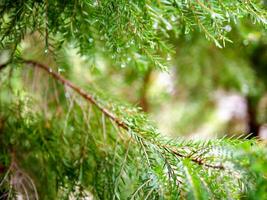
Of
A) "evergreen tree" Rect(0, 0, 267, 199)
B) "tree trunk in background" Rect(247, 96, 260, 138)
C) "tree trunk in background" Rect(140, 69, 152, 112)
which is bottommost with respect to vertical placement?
"evergreen tree" Rect(0, 0, 267, 199)

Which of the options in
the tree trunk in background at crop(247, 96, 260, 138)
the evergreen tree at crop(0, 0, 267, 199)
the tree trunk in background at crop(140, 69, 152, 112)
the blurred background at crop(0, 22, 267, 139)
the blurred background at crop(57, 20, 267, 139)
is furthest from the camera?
the tree trunk in background at crop(247, 96, 260, 138)

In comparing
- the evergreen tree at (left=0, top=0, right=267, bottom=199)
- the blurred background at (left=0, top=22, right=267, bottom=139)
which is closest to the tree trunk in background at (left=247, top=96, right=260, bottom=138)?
the blurred background at (left=0, top=22, right=267, bottom=139)

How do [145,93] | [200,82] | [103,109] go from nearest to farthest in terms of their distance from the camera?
[103,109]
[200,82]
[145,93]

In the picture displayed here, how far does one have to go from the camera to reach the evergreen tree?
93cm

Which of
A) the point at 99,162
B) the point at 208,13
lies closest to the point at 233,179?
the point at 208,13

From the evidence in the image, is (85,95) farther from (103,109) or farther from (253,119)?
(253,119)

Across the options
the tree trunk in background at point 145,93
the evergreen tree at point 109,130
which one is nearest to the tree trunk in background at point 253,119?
the tree trunk in background at point 145,93

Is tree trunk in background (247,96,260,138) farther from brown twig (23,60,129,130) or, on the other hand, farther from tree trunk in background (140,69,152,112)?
brown twig (23,60,129,130)

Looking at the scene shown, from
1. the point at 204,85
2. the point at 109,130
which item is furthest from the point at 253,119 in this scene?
the point at 109,130

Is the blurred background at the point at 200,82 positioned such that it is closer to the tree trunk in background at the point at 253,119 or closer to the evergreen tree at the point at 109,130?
the tree trunk in background at the point at 253,119

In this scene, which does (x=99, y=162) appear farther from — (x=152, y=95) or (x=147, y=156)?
(x=152, y=95)

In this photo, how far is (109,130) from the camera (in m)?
1.43

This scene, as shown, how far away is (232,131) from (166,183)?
235cm

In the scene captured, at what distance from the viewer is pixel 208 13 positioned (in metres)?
1.02
